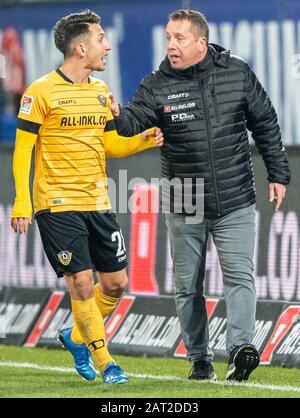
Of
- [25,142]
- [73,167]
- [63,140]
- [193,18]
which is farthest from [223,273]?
[193,18]

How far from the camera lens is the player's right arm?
904cm

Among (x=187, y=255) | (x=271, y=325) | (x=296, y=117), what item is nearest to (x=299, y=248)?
(x=271, y=325)

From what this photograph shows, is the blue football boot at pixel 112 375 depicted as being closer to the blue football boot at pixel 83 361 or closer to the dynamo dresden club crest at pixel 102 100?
the blue football boot at pixel 83 361

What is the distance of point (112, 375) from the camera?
9.08 m

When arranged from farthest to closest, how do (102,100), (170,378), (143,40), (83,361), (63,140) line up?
1. (143,40)
2. (170,378)
3. (83,361)
4. (102,100)
5. (63,140)

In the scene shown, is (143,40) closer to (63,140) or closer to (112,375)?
(63,140)

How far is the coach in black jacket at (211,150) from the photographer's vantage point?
9242 mm

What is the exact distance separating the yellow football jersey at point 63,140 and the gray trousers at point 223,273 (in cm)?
64

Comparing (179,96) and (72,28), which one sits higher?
(72,28)

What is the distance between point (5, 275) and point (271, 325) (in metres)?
2.79

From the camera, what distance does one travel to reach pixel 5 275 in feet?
40.4

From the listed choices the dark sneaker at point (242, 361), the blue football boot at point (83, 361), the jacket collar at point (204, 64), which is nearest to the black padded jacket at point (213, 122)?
the jacket collar at point (204, 64)

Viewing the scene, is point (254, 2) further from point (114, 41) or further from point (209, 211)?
point (209, 211)

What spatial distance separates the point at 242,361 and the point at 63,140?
1.74m
